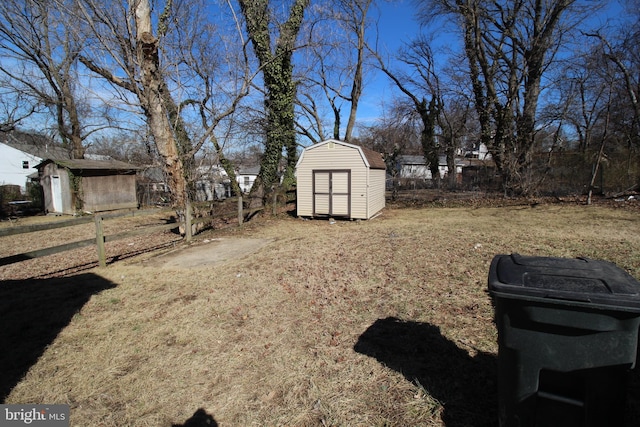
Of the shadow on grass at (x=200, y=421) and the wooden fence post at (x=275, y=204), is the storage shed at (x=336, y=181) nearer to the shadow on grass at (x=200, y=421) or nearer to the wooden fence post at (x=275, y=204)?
the wooden fence post at (x=275, y=204)

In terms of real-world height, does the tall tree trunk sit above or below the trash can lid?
above

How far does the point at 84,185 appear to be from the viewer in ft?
57.3

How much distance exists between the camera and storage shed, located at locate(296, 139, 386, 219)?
12.4 metres

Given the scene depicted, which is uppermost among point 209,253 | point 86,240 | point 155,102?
point 155,102

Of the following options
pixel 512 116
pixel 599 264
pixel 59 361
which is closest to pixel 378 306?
pixel 599 264

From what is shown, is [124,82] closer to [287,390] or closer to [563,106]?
[287,390]

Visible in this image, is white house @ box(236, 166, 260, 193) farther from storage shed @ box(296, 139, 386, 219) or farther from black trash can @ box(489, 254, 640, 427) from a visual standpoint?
black trash can @ box(489, 254, 640, 427)

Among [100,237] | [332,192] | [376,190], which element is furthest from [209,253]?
[376,190]

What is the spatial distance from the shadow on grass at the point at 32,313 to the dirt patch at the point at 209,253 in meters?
1.27

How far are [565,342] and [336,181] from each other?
438 inches

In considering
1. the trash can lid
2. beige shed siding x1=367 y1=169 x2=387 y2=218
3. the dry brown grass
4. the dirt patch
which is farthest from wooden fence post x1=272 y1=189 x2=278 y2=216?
the trash can lid

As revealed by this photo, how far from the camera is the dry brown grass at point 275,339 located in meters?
2.54

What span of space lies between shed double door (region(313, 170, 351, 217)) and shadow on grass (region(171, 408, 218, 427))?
34.6ft

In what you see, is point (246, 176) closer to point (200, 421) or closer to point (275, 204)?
point (275, 204)
